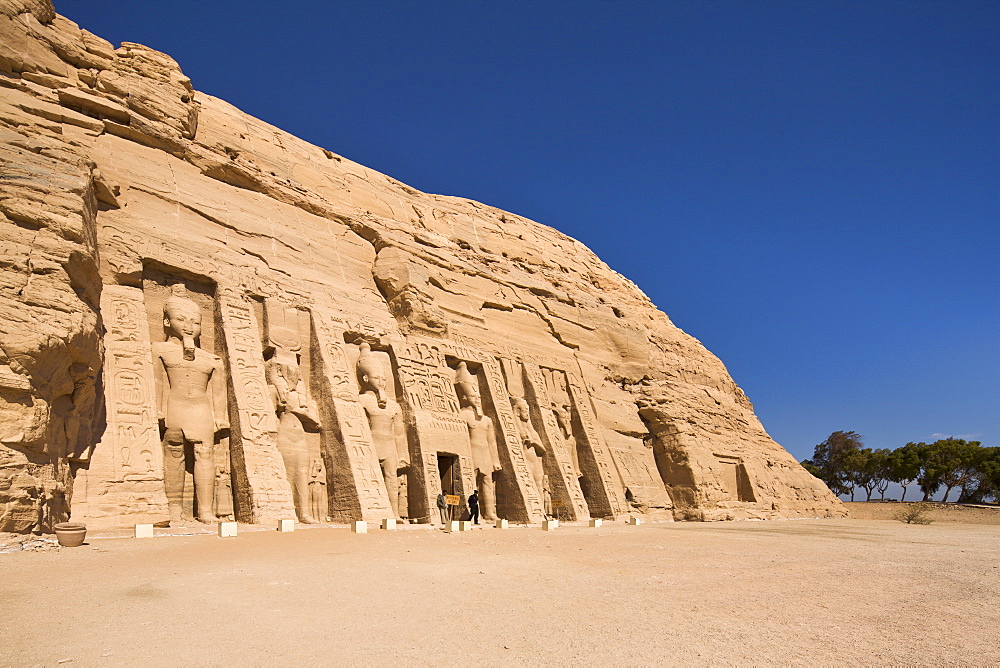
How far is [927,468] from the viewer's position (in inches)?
1827

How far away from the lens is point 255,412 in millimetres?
13469

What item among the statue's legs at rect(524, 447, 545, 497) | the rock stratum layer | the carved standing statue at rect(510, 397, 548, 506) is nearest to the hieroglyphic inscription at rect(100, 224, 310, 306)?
the rock stratum layer

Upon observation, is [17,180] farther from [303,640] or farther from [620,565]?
[620,565]

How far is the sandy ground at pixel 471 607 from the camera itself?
439 centimetres

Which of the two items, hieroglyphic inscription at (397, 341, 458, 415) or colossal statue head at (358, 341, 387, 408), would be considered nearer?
colossal statue head at (358, 341, 387, 408)

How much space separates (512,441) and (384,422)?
14.9ft

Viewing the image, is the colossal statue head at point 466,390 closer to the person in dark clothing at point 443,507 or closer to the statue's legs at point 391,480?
the statue's legs at point 391,480

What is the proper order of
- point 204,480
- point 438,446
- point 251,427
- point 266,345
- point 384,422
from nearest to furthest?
point 204,480 < point 251,427 < point 266,345 < point 384,422 < point 438,446

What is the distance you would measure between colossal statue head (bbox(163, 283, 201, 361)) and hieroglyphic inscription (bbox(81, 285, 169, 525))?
0.59 meters

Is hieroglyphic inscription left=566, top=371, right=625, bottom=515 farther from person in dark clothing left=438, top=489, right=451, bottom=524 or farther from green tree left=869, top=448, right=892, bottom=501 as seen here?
green tree left=869, top=448, right=892, bottom=501

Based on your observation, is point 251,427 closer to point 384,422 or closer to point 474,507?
point 384,422

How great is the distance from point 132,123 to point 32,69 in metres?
2.12

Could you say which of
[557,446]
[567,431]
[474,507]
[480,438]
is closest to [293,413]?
[474,507]

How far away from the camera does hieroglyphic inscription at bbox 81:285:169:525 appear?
10828 millimetres
